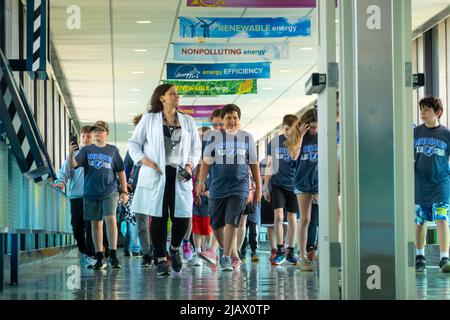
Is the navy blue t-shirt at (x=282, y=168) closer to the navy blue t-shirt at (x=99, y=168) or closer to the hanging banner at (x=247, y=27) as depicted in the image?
the navy blue t-shirt at (x=99, y=168)

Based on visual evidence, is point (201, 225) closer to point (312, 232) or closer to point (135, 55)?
point (312, 232)

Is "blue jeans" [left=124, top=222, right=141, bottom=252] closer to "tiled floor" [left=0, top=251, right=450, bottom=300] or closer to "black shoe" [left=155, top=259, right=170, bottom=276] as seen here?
"tiled floor" [left=0, top=251, right=450, bottom=300]

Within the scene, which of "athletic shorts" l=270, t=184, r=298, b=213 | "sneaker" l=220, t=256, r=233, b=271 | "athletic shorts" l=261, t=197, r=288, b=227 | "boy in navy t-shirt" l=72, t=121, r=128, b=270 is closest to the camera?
"sneaker" l=220, t=256, r=233, b=271

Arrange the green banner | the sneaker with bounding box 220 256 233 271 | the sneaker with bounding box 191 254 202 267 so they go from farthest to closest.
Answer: the green banner → the sneaker with bounding box 191 254 202 267 → the sneaker with bounding box 220 256 233 271

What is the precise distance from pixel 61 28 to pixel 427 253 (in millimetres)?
7783

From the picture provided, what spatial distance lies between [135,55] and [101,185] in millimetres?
10703

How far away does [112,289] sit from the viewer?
689 centimetres

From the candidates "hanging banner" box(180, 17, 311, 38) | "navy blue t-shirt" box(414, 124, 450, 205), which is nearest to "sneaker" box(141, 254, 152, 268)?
"navy blue t-shirt" box(414, 124, 450, 205)

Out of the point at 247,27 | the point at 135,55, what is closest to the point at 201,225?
the point at 247,27

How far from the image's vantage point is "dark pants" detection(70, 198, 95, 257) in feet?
37.7

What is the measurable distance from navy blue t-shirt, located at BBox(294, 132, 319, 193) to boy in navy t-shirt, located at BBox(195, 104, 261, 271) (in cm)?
56

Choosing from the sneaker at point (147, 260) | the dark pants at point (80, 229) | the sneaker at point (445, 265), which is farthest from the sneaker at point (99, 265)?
the sneaker at point (445, 265)

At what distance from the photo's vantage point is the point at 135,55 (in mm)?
21250

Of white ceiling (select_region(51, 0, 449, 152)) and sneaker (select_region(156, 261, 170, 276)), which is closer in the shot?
sneaker (select_region(156, 261, 170, 276))
